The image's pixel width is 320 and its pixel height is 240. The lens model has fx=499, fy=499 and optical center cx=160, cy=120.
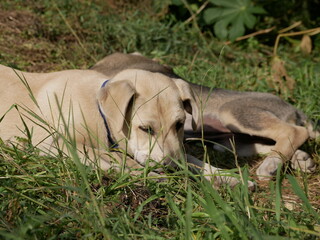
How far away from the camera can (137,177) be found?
3352 mm

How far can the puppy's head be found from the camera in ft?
12.7

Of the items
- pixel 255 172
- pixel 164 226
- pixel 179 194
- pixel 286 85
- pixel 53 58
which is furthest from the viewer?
pixel 53 58

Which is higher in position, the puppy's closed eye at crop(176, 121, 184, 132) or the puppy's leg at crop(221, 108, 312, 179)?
the puppy's closed eye at crop(176, 121, 184, 132)

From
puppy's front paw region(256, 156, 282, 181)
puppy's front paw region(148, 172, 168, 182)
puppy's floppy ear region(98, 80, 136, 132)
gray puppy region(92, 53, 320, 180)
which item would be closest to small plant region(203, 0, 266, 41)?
gray puppy region(92, 53, 320, 180)

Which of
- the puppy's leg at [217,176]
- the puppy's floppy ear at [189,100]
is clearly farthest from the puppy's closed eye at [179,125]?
the puppy's leg at [217,176]

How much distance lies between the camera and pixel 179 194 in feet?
11.0

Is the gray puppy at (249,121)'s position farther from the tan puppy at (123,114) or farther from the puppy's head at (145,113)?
the puppy's head at (145,113)

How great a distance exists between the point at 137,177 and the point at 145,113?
0.75 meters

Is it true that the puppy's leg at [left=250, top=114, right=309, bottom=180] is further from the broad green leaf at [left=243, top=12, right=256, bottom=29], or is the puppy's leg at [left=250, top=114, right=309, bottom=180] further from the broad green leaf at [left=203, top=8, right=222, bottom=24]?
the broad green leaf at [left=203, top=8, right=222, bottom=24]

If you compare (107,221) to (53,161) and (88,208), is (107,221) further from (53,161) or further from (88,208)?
(53,161)

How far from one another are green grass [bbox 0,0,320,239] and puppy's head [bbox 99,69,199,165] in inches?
13.9

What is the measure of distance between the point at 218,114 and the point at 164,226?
2756mm

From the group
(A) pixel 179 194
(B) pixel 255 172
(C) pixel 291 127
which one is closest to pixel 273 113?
(C) pixel 291 127

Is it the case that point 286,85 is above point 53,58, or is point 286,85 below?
below
